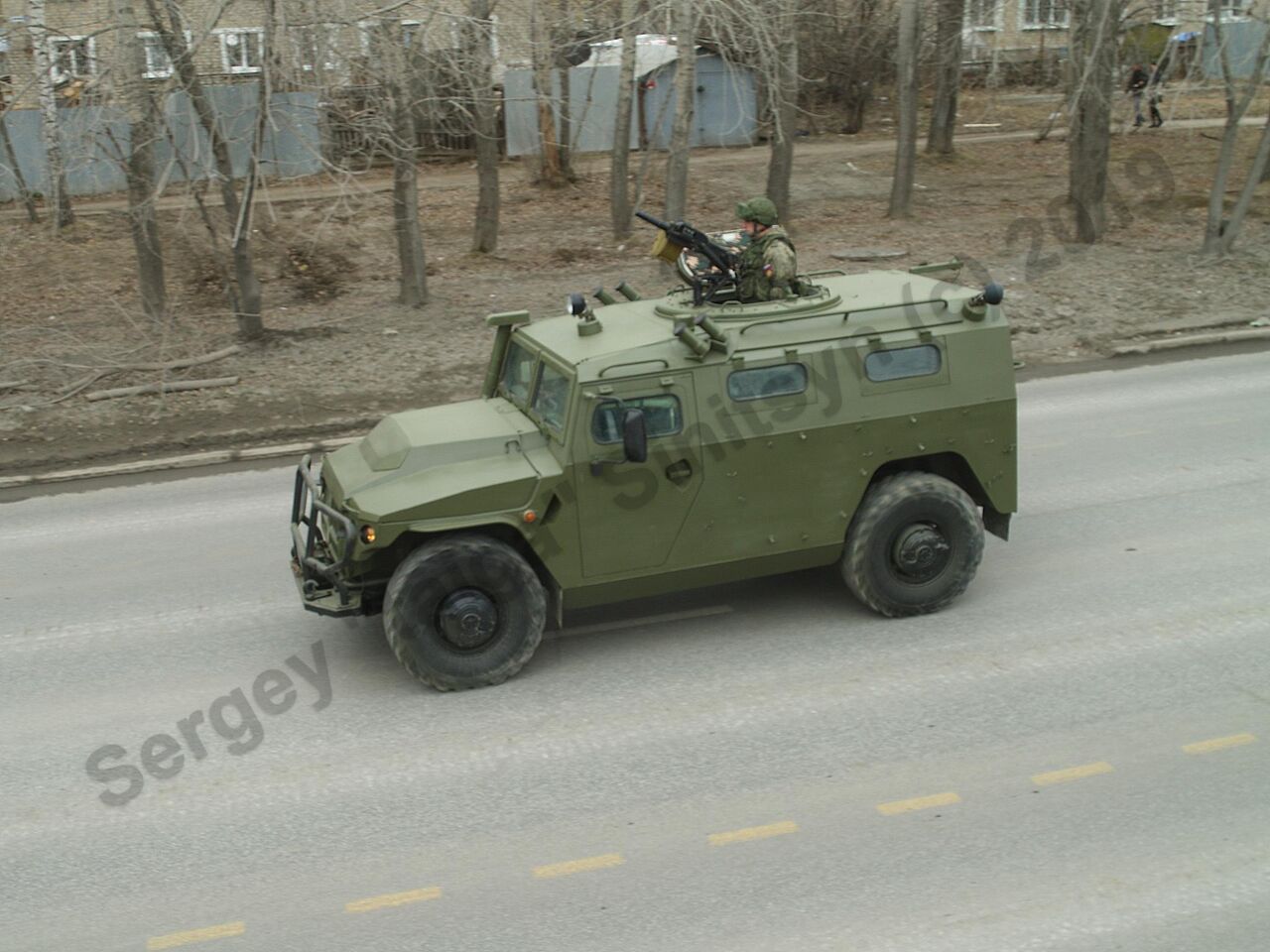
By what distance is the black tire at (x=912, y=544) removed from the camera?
862 centimetres

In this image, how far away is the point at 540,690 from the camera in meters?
8.21

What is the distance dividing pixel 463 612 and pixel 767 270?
3245mm

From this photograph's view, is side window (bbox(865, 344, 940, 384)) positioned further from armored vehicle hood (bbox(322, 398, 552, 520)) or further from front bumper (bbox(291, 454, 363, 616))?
front bumper (bbox(291, 454, 363, 616))

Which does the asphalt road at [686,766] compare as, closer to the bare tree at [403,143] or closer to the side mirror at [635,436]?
the side mirror at [635,436]

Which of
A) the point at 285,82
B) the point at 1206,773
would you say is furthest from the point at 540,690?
Answer: the point at 285,82

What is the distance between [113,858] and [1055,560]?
6.80m

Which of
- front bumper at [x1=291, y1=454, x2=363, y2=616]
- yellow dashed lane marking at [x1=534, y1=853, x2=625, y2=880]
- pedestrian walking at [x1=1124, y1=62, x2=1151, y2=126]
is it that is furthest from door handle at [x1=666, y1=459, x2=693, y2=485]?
pedestrian walking at [x1=1124, y1=62, x2=1151, y2=126]

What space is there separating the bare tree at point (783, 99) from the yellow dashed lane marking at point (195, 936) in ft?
49.9

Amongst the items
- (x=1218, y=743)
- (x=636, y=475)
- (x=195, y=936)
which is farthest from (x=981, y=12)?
(x=195, y=936)

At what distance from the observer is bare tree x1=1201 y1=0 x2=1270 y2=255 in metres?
17.6

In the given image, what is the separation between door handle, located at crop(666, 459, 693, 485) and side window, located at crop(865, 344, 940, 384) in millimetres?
1381

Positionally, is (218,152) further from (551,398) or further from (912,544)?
(912,544)

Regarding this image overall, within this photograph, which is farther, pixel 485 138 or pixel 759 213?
pixel 485 138

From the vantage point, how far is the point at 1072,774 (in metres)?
7.00
